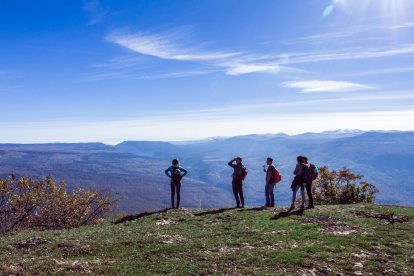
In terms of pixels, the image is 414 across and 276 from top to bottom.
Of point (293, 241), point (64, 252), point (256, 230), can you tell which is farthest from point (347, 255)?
point (64, 252)

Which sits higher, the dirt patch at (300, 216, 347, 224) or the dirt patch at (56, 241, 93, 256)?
the dirt patch at (300, 216, 347, 224)

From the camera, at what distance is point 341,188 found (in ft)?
199

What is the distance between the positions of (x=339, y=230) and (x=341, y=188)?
39038mm

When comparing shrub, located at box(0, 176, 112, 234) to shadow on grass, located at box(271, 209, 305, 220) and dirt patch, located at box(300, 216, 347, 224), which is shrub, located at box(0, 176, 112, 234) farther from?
dirt patch, located at box(300, 216, 347, 224)

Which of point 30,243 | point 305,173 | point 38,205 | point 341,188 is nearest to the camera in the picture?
point 30,243

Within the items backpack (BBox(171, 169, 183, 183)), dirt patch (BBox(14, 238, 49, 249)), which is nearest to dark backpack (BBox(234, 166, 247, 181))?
backpack (BBox(171, 169, 183, 183))

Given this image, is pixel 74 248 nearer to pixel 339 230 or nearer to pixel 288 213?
pixel 339 230

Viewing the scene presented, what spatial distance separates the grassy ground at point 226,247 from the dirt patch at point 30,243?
1cm

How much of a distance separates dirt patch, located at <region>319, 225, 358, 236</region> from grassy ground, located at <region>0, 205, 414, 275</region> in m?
0.06

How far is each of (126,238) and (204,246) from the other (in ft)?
15.9

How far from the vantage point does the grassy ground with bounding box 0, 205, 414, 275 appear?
667 inches

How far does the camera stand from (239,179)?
31.6 meters

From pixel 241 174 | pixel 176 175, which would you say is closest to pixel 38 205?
pixel 176 175

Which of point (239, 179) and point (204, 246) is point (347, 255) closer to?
point (204, 246)
